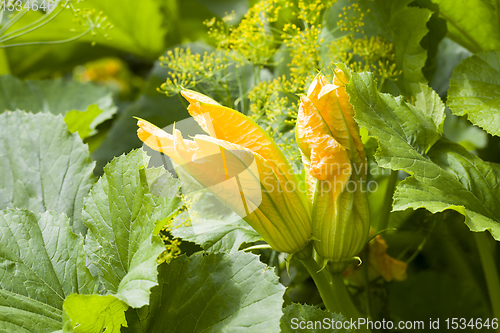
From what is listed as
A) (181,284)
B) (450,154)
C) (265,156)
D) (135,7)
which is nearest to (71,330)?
(181,284)

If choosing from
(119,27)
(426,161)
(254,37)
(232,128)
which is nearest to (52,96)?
(119,27)

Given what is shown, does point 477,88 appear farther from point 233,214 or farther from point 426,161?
point 233,214

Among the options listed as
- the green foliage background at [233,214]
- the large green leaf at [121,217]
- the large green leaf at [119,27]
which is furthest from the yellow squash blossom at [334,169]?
the large green leaf at [119,27]

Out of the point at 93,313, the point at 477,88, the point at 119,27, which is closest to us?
the point at 93,313

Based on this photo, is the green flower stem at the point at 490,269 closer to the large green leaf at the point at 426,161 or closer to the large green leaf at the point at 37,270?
the large green leaf at the point at 426,161

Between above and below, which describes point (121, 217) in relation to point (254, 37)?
below

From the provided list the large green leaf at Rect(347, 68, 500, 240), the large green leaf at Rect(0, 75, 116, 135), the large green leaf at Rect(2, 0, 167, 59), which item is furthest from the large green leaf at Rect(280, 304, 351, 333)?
the large green leaf at Rect(2, 0, 167, 59)

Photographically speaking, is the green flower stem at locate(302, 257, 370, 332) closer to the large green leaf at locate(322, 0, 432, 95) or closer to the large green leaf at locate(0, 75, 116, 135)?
the large green leaf at locate(322, 0, 432, 95)
